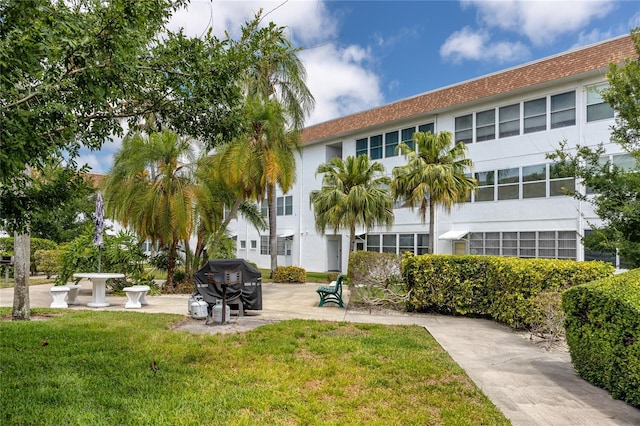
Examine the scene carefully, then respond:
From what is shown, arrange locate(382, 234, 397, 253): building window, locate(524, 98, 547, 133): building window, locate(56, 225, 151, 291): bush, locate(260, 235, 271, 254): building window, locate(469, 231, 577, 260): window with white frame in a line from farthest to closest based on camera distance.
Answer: locate(260, 235, 271, 254): building window, locate(382, 234, 397, 253): building window, locate(524, 98, 547, 133): building window, locate(469, 231, 577, 260): window with white frame, locate(56, 225, 151, 291): bush

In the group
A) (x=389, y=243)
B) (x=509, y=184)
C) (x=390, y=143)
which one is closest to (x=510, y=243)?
(x=509, y=184)

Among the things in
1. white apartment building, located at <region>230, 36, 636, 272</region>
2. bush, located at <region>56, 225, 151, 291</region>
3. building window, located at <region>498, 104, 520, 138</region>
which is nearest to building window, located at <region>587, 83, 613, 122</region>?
white apartment building, located at <region>230, 36, 636, 272</region>

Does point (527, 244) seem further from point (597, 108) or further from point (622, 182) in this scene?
point (622, 182)

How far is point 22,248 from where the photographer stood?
876 centimetres

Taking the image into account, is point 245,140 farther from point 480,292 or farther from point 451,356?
point 451,356

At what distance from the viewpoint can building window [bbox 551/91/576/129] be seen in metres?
17.4

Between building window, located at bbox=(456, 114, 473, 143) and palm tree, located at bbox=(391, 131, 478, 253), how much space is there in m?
4.37

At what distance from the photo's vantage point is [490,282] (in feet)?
31.2

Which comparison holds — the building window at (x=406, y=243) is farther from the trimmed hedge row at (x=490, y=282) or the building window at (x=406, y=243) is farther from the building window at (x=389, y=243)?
the trimmed hedge row at (x=490, y=282)

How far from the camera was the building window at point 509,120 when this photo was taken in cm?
1920

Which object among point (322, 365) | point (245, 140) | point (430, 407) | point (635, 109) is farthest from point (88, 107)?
point (245, 140)

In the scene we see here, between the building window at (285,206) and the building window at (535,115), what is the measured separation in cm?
1773

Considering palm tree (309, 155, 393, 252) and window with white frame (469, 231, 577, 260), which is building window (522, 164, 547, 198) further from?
palm tree (309, 155, 393, 252)

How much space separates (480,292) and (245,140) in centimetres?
1015
